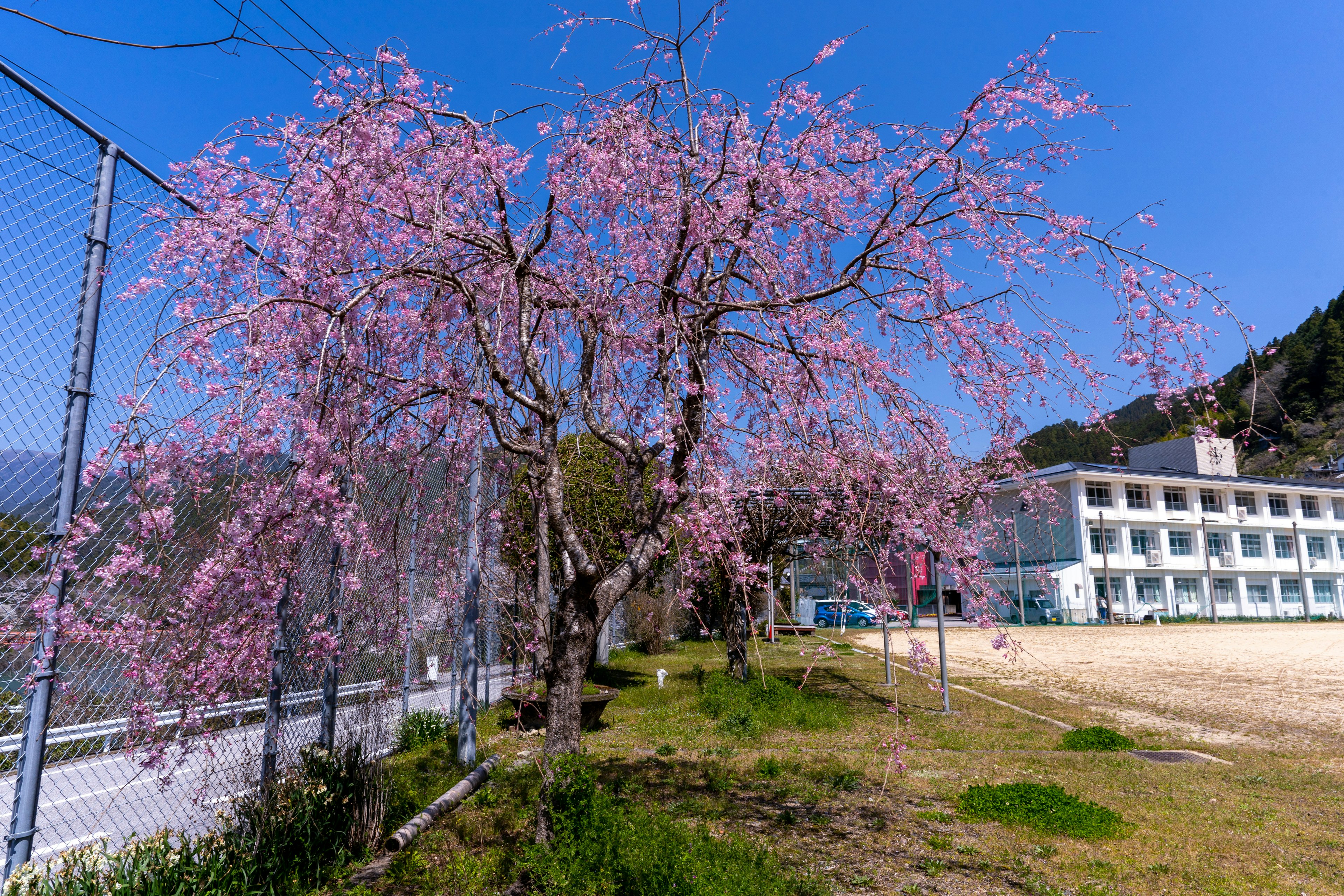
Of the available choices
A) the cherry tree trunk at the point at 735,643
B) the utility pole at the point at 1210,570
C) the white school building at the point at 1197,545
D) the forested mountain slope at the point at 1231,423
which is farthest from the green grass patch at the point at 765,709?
the utility pole at the point at 1210,570

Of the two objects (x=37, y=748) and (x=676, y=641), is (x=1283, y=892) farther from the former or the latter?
(x=676, y=641)

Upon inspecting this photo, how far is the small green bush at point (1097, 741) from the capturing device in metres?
8.19

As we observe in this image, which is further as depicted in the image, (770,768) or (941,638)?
(941,638)

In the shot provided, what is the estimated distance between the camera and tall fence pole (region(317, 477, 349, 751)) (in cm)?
417

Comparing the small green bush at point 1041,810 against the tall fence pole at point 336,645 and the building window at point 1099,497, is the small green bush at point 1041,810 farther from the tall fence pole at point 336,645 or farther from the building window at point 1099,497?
the building window at point 1099,497

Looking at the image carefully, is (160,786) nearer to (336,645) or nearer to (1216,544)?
(336,645)

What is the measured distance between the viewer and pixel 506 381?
4496 millimetres

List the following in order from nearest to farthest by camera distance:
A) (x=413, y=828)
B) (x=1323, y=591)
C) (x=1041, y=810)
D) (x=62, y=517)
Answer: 1. (x=62, y=517)
2. (x=413, y=828)
3. (x=1041, y=810)
4. (x=1323, y=591)

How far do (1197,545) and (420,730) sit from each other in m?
50.3

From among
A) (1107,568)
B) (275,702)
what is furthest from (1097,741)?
(1107,568)

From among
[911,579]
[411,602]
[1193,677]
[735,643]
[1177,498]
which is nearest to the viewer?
[411,602]

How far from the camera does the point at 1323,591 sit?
4847cm

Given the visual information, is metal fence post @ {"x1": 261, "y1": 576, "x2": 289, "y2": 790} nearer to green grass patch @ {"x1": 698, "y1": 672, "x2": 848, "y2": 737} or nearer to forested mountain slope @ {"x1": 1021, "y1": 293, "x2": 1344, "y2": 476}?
forested mountain slope @ {"x1": 1021, "y1": 293, "x2": 1344, "y2": 476}

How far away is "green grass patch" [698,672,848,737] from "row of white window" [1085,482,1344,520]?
3634 centimetres
